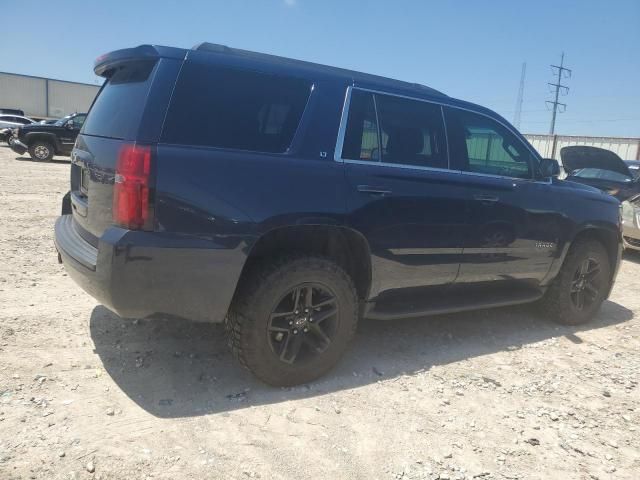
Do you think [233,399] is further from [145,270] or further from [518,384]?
[518,384]

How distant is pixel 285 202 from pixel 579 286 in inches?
138

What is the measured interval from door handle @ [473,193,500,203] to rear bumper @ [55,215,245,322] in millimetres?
1993

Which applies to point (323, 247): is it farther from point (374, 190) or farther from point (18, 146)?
point (18, 146)

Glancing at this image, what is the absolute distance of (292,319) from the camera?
314 centimetres

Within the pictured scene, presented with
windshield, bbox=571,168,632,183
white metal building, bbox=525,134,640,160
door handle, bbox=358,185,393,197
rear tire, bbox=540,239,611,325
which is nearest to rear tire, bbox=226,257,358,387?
door handle, bbox=358,185,393,197

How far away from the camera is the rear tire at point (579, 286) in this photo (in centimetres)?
476

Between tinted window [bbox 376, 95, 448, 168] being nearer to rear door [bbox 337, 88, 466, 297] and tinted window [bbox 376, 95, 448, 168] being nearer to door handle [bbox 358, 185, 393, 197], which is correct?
rear door [bbox 337, 88, 466, 297]

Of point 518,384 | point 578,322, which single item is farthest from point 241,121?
point 578,322

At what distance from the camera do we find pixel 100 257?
8.66ft

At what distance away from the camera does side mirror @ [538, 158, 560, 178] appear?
4.33 metres

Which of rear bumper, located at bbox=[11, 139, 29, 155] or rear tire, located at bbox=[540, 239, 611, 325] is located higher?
rear bumper, located at bbox=[11, 139, 29, 155]

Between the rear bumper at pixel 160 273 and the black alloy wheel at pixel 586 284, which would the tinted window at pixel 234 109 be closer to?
the rear bumper at pixel 160 273

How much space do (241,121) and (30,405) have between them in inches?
78.4

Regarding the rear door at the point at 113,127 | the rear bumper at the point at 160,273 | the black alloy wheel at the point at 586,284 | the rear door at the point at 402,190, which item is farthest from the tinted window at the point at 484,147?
the rear door at the point at 113,127
